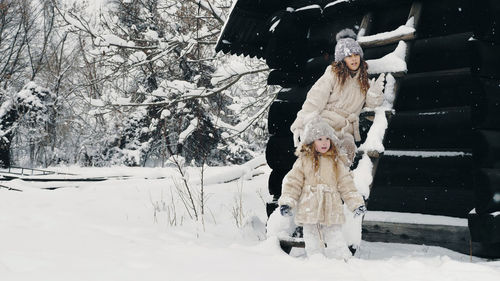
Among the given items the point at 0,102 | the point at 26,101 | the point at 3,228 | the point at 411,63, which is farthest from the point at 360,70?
the point at 0,102

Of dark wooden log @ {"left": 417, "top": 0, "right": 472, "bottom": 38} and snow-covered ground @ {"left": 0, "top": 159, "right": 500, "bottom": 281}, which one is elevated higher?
dark wooden log @ {"left": 417, "top": 0, "right": 472, "bottom": 38}

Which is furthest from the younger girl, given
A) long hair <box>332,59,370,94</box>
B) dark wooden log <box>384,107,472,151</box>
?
dark wooden log <box>384,107,472,151</box>

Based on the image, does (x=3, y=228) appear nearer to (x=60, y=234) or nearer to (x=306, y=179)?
(x=60, y=234)

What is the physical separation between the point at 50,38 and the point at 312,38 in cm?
2275

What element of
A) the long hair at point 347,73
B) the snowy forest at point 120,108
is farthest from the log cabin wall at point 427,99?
the snowy forest at point 120,108

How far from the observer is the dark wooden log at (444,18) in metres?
4.08

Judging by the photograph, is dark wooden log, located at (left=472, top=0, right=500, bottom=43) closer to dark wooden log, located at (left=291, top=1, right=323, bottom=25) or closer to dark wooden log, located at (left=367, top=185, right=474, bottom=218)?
dark wooden log, located at (left=367, top=185, right=474, bottom=218)

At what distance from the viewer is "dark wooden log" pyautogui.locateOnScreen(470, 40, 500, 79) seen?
3582 mm

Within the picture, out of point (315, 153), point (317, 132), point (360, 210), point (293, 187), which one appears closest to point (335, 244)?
point (360, 210)

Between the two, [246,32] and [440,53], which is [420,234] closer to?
[440,53]

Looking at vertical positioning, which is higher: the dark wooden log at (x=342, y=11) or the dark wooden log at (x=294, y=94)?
the dark wooden log at (x=342, y=11)

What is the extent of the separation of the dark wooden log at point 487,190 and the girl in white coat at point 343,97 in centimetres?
100

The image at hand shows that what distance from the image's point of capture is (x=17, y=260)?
2918 millimetres

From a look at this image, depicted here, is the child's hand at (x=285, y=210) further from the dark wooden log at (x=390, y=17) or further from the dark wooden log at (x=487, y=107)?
the dark wooden log at (x=390, y=17)
